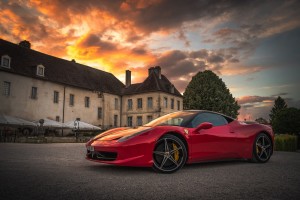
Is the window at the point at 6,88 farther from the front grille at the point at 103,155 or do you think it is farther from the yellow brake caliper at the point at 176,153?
the yellow brake caliper at the point at 176,153

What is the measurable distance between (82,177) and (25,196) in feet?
4.45

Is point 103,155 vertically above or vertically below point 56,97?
below

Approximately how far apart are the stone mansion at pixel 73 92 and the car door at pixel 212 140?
94.3 ft

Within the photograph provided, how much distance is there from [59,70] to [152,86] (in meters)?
15.2

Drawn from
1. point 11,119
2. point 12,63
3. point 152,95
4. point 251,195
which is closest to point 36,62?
point 12,63

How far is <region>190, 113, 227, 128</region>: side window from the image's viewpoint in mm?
6029

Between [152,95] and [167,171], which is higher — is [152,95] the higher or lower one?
the higher one

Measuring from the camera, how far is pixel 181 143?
533 centimetres

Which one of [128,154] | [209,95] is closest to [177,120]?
A: [128,154]

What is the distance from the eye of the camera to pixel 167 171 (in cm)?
503

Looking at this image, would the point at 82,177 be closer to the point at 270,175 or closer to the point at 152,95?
the point at 270,175

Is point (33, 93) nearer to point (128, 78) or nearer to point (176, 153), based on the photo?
point (128, 78)

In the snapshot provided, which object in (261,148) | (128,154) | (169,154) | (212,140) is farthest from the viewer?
(261,148)

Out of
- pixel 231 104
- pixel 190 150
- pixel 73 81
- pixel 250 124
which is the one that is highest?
pixel 73 81
